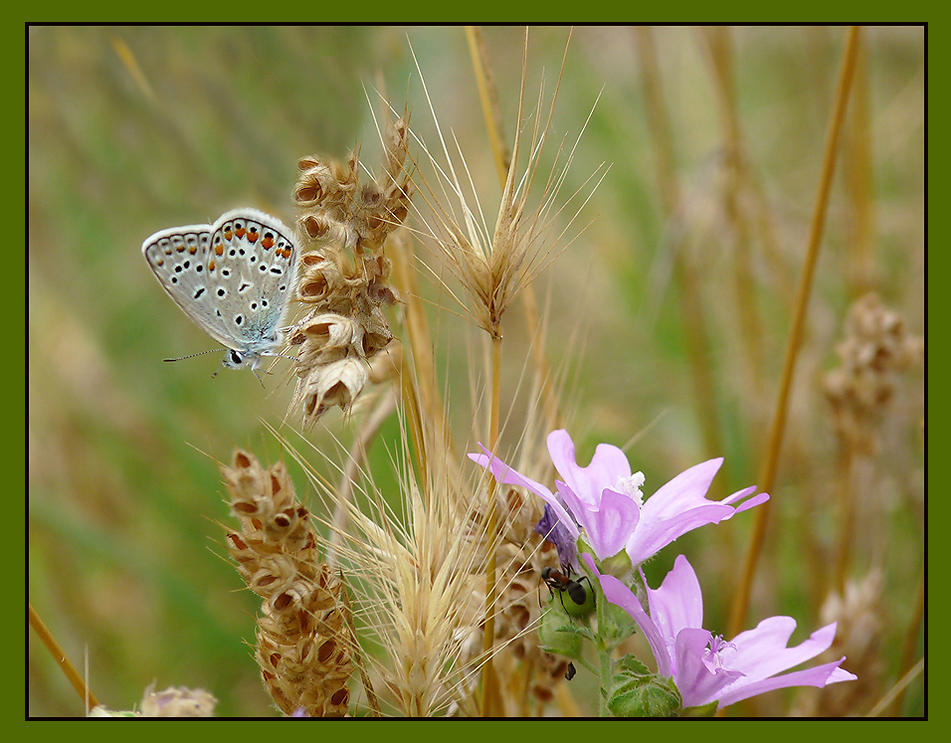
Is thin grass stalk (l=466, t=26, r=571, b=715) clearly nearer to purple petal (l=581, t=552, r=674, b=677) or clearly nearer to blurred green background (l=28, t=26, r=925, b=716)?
purple petal (l=581, t=552, r=674, b=677)

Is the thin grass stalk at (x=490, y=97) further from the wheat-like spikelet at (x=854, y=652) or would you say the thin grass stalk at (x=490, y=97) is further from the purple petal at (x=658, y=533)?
the wheat-like spikelet at (x=854, y=652)

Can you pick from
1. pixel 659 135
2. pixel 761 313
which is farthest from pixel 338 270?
pixel 761 313

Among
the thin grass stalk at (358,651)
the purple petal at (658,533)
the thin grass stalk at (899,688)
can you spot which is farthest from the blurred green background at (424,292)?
the purple petal at (658,533)

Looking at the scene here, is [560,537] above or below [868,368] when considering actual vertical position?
below

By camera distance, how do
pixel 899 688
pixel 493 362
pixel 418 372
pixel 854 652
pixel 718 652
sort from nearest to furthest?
1. pixel 718 652
2. pixel 493 362
3. pixel 418 372
4. pixel 899 688
5. pixel 854 652

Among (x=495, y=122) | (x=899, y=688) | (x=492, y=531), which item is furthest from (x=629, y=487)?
(x=899, y=688)

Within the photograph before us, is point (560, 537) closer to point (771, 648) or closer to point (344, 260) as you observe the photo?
point (771, 648)

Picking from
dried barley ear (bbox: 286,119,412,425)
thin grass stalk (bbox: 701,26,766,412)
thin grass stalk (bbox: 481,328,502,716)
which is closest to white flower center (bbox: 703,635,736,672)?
thin grass stalk (bbox: 481,328,502,716)
